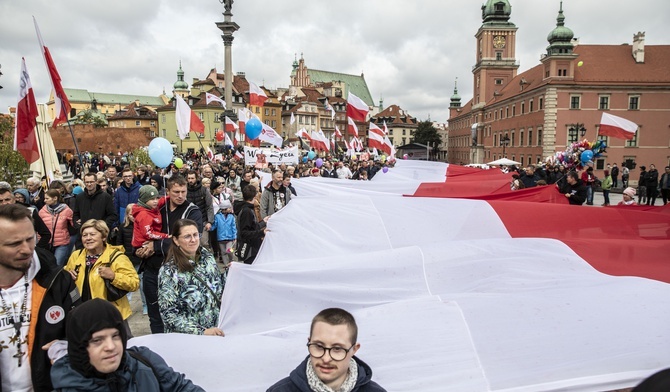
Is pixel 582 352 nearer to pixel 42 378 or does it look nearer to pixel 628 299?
pixel 628 299

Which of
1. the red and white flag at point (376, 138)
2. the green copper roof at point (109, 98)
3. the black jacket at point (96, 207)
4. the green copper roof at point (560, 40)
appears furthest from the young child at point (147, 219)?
the green copper roof at point (109, 98)

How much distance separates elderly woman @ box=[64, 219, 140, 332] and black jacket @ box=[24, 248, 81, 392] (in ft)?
3.18

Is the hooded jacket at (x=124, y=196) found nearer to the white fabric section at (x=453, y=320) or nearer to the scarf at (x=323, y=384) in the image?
the white fabric section at (x=453, y=320)

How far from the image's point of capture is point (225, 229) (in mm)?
8492

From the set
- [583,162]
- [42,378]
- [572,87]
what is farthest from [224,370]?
[572,87]

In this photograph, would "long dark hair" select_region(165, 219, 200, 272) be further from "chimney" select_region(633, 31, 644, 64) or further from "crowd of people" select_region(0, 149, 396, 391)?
"chimney" select_region(633, 31, 644, 64)

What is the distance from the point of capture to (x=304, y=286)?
14.1 ft

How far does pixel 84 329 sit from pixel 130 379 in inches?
13.6

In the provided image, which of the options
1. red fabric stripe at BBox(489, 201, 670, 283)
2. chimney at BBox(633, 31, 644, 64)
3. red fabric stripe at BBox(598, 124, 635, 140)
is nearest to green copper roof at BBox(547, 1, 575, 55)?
chimney at BBox(633, 31, 644, 64)

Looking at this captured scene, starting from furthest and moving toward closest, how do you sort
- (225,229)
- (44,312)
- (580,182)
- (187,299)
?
(580,182) → (225,229) → (187,299) → (44,312)

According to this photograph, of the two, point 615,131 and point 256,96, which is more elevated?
point 256,96

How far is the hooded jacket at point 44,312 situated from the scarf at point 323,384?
1.58 metres

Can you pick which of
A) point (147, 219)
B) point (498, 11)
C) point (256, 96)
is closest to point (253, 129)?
point (256, 96)

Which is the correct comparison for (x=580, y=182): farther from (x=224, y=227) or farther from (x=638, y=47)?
(x=638, y=47)
